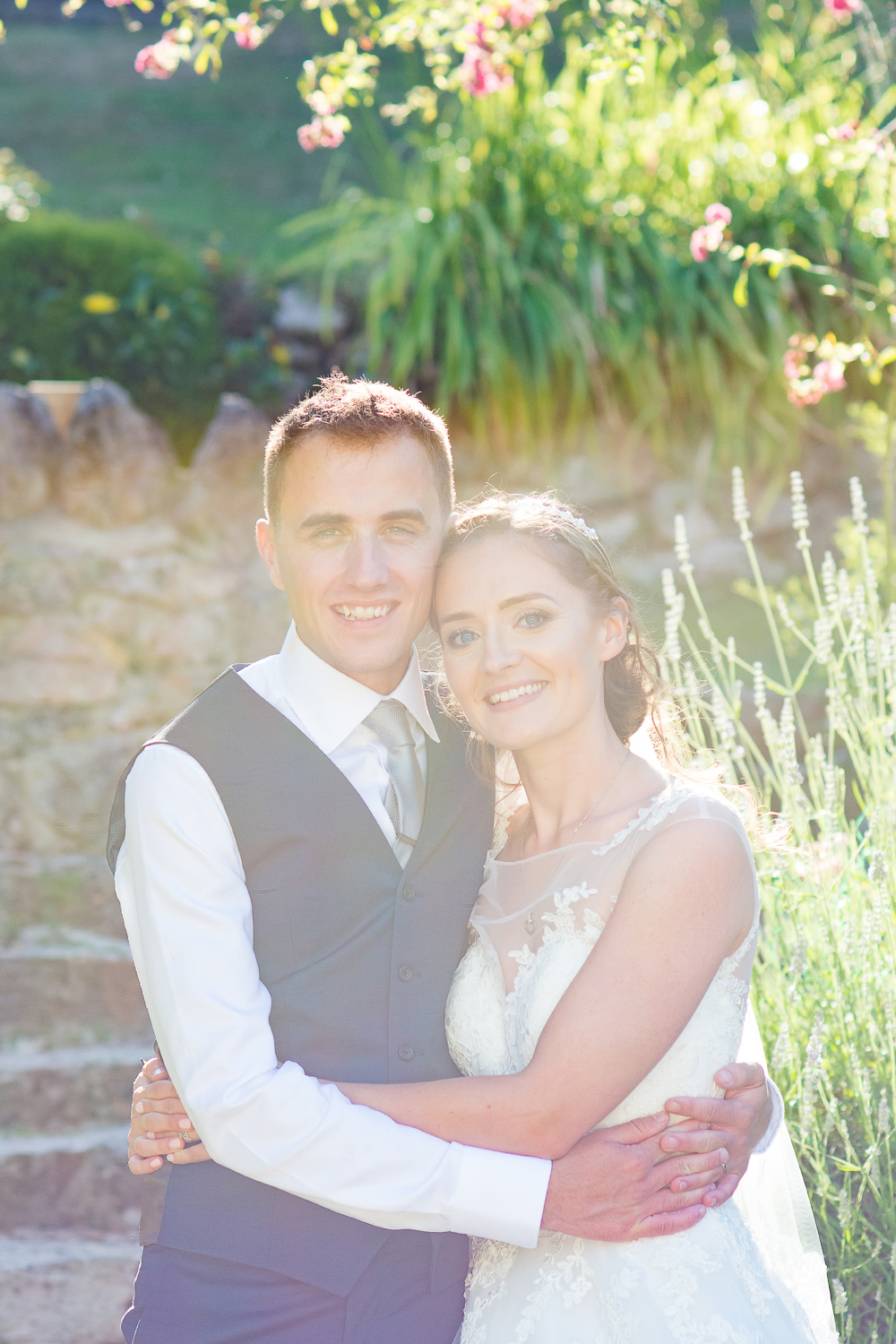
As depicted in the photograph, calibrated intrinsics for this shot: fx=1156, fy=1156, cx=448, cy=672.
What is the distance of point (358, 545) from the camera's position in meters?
1.84

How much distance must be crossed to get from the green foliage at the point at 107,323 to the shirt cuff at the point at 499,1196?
147 inches

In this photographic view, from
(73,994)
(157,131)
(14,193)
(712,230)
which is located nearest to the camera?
(712,230)

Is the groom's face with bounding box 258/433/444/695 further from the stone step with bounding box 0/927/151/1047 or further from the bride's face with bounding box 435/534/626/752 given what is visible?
the stone step with bounding box 0/927/151/1047

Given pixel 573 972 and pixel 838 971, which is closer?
pixel 573 972

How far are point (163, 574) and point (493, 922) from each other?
9.07 ft

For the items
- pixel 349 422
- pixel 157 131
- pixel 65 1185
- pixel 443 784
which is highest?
pixel 157 131

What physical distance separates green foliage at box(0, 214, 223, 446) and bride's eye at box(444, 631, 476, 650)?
10.4 ft

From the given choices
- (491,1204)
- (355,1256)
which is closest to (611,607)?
(491,1204)

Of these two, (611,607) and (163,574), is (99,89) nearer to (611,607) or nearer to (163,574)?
(163,574)

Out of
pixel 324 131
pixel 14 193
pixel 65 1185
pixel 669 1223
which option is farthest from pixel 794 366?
pixel 14 193

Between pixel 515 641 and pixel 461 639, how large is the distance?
4.1 inches

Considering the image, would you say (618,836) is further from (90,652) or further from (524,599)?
(90,652)

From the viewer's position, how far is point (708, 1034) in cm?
170

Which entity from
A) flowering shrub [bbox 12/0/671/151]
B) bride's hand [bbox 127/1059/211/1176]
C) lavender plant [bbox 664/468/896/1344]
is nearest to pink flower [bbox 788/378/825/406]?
lavender plant [bbox 664/468/896/1344]
